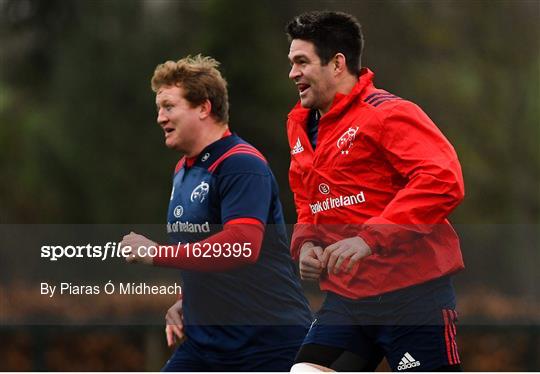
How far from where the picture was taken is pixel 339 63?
16.3 ft

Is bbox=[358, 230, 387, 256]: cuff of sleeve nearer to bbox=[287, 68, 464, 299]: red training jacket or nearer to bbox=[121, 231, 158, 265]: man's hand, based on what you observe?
bbox=[287, 68, 464, 299]: red training jacket

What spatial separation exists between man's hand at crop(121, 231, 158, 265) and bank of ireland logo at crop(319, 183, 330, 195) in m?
0.73

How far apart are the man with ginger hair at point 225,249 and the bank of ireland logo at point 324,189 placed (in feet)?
1.19

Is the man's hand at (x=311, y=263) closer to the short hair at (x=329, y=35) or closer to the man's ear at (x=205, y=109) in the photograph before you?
the short hair at (x=329, y=35)

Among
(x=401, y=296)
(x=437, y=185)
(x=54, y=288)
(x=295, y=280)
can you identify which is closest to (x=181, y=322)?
(x=295, y=280)

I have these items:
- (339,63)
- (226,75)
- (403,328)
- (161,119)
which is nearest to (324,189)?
(339,63)

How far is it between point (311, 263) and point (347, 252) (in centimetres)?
30

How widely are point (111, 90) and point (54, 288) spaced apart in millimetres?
5588

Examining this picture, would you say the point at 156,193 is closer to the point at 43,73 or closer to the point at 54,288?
the point at 43,73

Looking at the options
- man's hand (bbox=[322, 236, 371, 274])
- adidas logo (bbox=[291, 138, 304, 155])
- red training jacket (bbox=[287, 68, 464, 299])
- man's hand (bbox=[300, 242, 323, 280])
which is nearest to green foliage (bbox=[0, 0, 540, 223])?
adidas logo (bbox=[291, 138, 304, 155])

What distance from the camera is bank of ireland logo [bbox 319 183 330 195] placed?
482cm

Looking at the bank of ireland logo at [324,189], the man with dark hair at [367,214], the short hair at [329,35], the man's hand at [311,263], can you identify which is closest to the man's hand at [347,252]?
the man with dark hair at [367,214]

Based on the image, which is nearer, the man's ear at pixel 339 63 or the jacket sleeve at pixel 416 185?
the jacket sleeve at pixel 416 185

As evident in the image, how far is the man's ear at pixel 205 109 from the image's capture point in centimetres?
538
